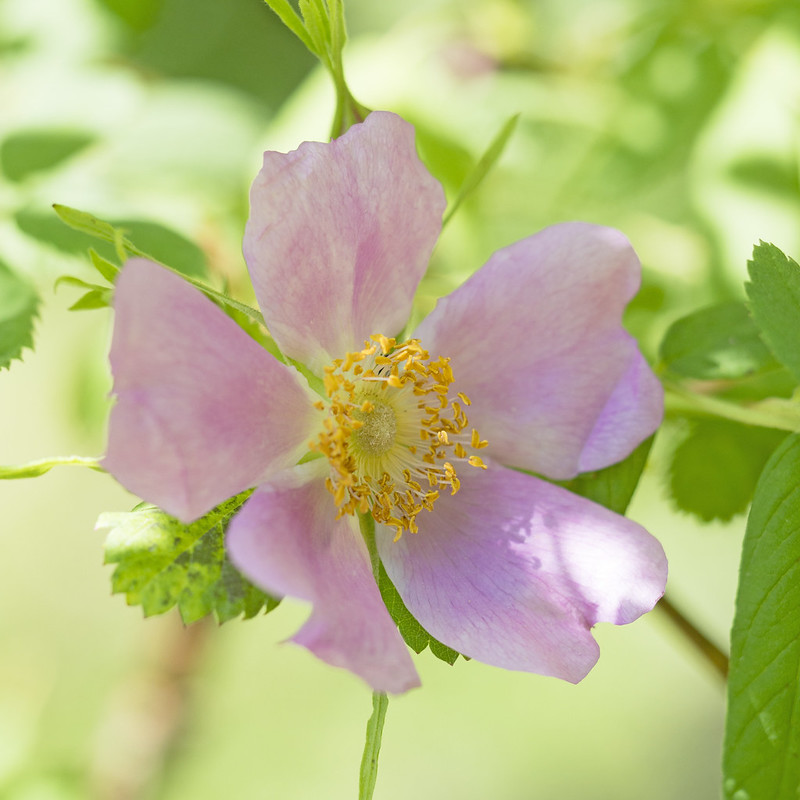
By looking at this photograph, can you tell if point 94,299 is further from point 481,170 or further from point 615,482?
point 615,482

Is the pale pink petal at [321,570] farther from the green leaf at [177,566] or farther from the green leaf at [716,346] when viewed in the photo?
the green leaf at [716,346]

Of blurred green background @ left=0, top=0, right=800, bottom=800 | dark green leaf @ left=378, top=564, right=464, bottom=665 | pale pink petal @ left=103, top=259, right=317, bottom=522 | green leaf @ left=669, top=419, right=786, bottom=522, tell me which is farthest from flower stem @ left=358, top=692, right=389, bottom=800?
green leaf @ left=669, top=419, right=786, bottom=522

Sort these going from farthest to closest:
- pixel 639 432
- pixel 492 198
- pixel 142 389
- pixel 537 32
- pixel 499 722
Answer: pixel 499 722, pixel 537 32, pixel 492 198, pixel 639 432, pixel 142 389

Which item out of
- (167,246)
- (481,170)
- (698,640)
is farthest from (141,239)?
(698,640)

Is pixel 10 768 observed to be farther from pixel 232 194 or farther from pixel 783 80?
pixel 783 80

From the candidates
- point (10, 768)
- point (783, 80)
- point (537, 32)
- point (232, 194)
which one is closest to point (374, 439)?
point (232, 194)

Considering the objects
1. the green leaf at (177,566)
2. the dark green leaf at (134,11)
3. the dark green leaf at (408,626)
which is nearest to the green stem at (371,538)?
the dark green leaf at (408,626)

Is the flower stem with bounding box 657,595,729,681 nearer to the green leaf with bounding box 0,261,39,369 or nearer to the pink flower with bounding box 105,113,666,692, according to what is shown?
the pink flower with bounding box 105,113,666,692
